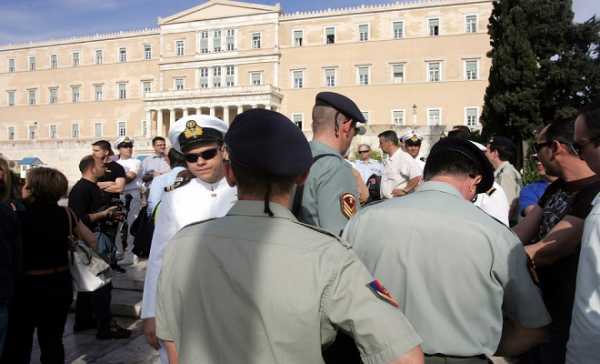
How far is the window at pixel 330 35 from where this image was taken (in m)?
44.5

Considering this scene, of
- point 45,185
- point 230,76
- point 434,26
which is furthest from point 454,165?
point 230,76

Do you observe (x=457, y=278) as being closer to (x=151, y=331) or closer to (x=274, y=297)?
(x=274, y=297)

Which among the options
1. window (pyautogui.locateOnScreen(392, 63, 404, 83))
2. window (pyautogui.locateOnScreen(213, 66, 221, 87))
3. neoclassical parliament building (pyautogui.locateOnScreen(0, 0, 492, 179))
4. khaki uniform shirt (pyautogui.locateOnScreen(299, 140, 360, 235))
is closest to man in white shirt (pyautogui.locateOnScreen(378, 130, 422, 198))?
khaki uniform shirt (pyautogui.locateOnScreen(299, 140, 360, 235))

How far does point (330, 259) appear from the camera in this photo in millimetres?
1271

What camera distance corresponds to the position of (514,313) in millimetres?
1891

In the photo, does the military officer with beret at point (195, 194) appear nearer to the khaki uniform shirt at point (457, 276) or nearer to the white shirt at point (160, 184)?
the khaki uniform shirt at point (457, 276)

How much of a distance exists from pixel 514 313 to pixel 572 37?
28674 millimetres

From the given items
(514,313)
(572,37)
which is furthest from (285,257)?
(572,37)

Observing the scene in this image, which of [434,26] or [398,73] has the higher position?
[434,26]

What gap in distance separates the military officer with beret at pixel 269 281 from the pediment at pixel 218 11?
46.4m

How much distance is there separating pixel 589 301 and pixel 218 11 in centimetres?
4908

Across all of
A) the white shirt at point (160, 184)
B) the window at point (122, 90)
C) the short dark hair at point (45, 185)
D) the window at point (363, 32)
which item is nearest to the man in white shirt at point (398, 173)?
the white shirt at point (160, 184)

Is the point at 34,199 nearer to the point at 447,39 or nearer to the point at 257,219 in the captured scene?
the point at 257,219

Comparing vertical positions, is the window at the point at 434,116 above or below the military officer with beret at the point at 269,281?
above
